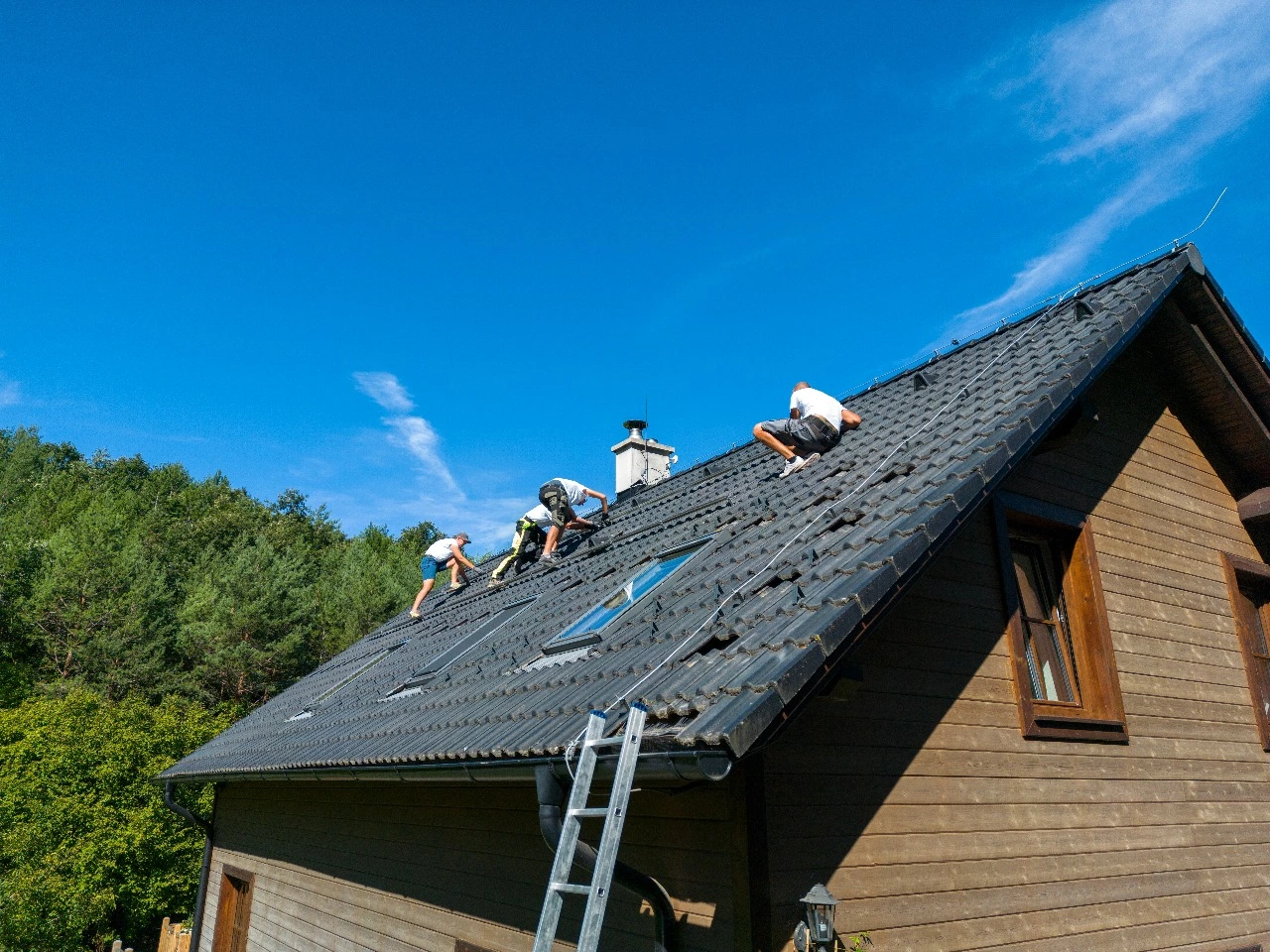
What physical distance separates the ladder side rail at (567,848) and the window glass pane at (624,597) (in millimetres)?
2120

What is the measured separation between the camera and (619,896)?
4.09m

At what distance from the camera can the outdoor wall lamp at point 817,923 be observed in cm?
339

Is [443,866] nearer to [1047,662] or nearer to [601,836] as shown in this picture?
[601,836]

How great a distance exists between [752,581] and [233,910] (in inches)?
369

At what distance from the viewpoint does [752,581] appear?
4512mm

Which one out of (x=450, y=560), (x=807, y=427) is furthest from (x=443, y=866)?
(x=450, y=560)

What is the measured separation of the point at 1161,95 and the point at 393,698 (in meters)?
8.32

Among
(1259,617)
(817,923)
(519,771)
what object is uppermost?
(1259,617)

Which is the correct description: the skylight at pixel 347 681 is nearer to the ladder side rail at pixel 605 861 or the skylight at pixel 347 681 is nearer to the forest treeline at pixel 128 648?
the ladder side rail at pixel 605 861

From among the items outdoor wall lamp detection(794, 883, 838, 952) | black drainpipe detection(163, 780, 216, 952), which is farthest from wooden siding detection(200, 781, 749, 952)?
black drainpipe detection(163, 780, 216, 952)

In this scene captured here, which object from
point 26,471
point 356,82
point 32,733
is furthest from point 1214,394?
point 26,471

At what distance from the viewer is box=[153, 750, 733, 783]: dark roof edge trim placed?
113 inches

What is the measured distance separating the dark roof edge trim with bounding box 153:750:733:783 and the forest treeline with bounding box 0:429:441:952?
467 inches

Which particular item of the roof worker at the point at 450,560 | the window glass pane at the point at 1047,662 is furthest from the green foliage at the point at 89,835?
the window glass pane at the point at 1047,662
